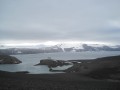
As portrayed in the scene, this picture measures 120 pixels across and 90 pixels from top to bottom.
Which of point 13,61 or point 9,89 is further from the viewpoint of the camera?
point 13,61

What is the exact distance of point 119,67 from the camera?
51.4 metres

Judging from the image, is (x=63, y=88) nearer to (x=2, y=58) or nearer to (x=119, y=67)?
(x=119, y=67)

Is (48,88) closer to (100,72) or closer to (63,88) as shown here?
(63,88)

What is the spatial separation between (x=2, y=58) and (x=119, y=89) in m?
119

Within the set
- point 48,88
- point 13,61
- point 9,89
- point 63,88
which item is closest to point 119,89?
point 63,88

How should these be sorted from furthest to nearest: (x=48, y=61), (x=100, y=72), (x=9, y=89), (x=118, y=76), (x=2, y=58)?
(x=2, y=58)
(x=48, y=61)
(x=100, y=72)
(x=118, y=76)
(x=9, y=89)

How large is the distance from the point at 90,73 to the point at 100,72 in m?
3.08

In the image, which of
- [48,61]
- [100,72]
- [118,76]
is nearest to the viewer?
[118,76]

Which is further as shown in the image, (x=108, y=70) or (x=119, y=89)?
(x=108, y=70)

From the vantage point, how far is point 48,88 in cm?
2983

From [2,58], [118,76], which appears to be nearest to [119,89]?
[118,76]

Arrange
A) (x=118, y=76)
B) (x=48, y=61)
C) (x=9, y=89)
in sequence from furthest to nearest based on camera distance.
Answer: (x=48, y=61)
(x=118, y=76)
(x=9, y=89)

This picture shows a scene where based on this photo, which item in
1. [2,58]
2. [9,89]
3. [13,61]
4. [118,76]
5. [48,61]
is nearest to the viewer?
[9,89]

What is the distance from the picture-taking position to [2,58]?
134750 mm
